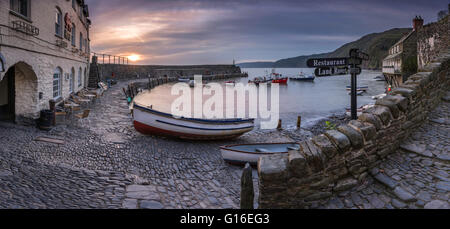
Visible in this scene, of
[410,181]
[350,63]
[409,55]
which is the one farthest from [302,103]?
[410,181]

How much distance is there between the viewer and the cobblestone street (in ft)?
14.5

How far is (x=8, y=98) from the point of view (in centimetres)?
1141

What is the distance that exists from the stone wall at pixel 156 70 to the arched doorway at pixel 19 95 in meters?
31.8

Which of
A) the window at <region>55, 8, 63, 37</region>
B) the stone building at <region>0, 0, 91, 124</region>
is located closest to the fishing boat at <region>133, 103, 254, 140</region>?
the stone building at <region>0, 0, 91, 124</region>

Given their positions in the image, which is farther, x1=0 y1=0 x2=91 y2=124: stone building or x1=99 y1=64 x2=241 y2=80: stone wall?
x1=99 y1=64 x2=241 y2=80: stone wall

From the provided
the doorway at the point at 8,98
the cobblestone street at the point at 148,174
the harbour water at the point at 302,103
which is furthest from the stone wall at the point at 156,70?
the cobblestone street at the point at 148,174

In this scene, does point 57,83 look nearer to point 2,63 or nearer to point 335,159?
point 2,63

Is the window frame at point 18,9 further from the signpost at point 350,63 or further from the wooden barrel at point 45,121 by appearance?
the signpost at point 350,63

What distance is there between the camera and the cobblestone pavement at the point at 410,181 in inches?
161

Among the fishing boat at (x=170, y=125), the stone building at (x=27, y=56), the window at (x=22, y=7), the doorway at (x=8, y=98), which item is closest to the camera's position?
the stone building at (x=27, y=56)

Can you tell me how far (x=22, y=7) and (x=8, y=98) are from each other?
394 centimetres

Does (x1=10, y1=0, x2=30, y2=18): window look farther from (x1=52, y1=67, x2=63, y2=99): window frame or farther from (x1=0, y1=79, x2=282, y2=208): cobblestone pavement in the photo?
(x1=52, y1=67, x2=63, y2=99): window frame
